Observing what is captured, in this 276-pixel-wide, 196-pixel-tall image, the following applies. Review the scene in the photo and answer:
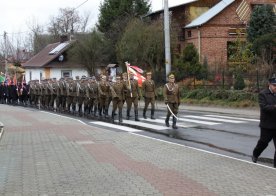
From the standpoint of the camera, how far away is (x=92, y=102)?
2316 cm

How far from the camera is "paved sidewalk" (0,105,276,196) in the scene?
311 inches

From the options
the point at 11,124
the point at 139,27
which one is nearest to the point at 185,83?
the point at 139,27

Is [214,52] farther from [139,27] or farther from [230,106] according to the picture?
[230,106]

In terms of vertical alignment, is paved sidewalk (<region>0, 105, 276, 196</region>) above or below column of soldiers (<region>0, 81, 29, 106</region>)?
below

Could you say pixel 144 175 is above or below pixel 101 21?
below

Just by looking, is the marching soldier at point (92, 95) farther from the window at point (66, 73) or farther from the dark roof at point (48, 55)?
the window at point (66, 73)

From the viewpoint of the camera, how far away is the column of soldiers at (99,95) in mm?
19539

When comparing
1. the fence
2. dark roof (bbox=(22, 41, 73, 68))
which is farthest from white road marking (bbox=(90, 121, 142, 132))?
dark roof (bbox=(22, 41, 73, 68))

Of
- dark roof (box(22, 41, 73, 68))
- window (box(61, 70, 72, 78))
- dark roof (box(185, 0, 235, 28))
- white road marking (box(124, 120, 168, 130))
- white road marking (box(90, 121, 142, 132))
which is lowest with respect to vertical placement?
white road marking (box(90, 121, 142, 132))

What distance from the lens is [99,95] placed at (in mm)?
21875

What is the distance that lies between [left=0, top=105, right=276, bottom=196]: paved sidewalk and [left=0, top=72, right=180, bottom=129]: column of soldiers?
4801 millimetres

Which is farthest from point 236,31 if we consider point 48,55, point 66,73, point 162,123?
point 48,55

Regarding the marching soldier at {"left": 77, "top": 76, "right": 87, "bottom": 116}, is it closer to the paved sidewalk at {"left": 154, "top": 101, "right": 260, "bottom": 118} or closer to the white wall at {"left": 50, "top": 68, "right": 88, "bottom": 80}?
the paved sidewalk at {"left": 154, "top": 101, "right": 260, "bottom": 118}

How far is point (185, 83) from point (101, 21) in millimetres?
19379
